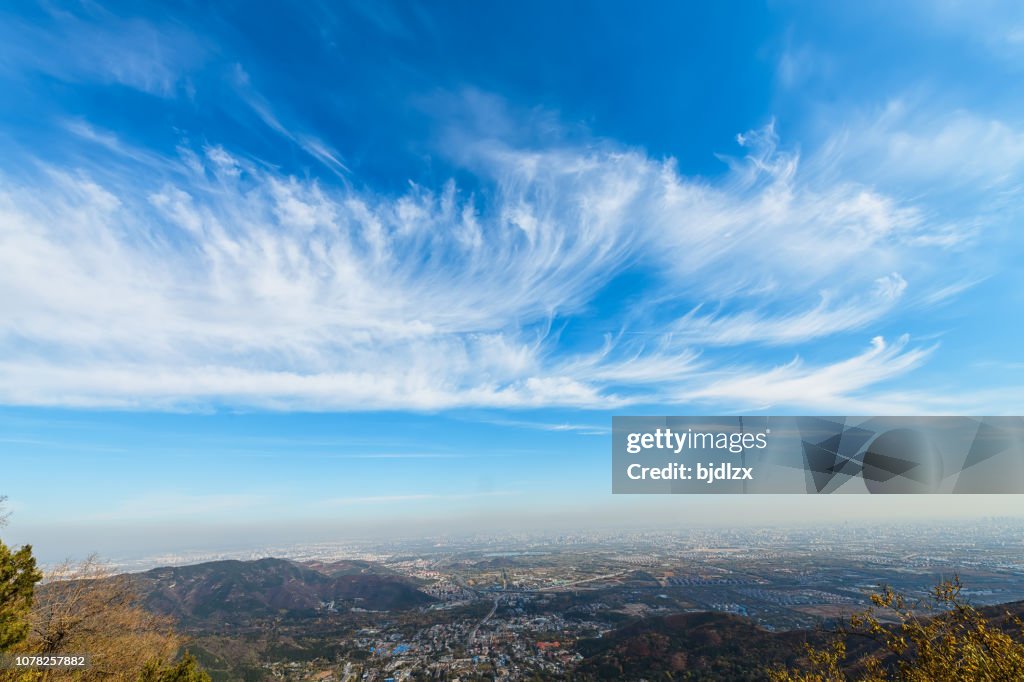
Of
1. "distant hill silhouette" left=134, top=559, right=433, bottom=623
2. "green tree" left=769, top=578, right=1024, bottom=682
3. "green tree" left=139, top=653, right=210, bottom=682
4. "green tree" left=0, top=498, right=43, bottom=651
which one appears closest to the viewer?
"green tree" left=769, top=578, right=1024, bottom=682

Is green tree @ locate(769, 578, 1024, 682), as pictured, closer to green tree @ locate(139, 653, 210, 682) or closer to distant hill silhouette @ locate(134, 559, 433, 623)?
green tree @ locate(139, 653, 210, 682)

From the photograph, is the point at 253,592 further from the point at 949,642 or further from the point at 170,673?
the point at 949,642

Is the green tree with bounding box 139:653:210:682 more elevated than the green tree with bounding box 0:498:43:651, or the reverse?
the green tree with bounding box 0:498:43:651

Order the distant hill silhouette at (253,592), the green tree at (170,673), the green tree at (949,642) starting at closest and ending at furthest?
the green tree at (949,642), the green tree at (170,673), the distant hill silhouette at (253,592)

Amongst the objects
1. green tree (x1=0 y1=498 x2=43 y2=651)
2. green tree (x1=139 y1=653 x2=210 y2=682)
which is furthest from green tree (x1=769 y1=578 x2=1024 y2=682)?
green tree (x1=139 y1=653 x2=210 y2=682)

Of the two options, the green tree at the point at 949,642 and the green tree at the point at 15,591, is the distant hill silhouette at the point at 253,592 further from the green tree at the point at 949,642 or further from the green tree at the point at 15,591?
the green tree at the point at 949,642

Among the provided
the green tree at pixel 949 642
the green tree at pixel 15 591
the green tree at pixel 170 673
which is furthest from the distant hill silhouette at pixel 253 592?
the green tree at pixel 949 642

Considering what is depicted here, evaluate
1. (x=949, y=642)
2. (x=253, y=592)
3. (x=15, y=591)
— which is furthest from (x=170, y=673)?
(x=253, y=592)
